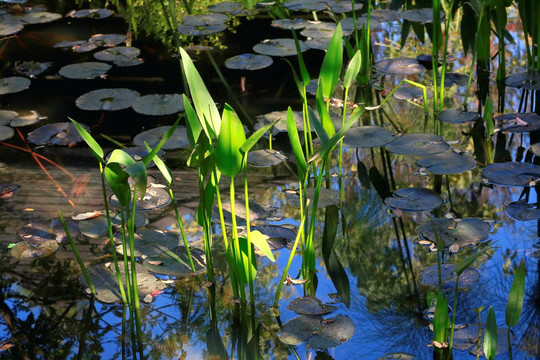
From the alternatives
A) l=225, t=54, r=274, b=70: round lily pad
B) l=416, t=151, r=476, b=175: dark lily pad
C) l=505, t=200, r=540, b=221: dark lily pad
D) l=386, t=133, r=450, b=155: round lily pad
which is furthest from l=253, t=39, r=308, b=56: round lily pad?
l=505, t=200, r=540, b=221: dark lily pad

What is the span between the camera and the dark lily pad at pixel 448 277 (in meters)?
1.68

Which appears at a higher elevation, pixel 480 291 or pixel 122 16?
pixel 122 16

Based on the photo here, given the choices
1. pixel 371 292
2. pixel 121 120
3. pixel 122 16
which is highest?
pixel 122 16

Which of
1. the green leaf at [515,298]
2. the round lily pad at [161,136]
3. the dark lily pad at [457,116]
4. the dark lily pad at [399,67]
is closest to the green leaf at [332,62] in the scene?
the green leaf at [515,298]

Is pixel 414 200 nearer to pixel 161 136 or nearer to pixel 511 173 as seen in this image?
pixel 511 173

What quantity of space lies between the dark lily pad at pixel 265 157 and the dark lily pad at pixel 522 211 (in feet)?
2.59

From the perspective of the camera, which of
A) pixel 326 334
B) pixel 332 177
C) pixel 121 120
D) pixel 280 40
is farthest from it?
pixel 280 40

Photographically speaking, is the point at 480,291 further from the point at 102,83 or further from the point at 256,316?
the point at 102,83

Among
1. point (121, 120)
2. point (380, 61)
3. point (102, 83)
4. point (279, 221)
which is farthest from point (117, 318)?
point (380, 61)

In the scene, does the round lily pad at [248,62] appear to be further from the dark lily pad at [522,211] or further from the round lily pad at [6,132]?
the dark lily pad at [522,211]

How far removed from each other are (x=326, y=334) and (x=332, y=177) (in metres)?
0.87

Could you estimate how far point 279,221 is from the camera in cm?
204

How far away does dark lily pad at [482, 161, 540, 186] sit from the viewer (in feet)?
7.07

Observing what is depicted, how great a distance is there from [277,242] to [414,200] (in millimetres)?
478
